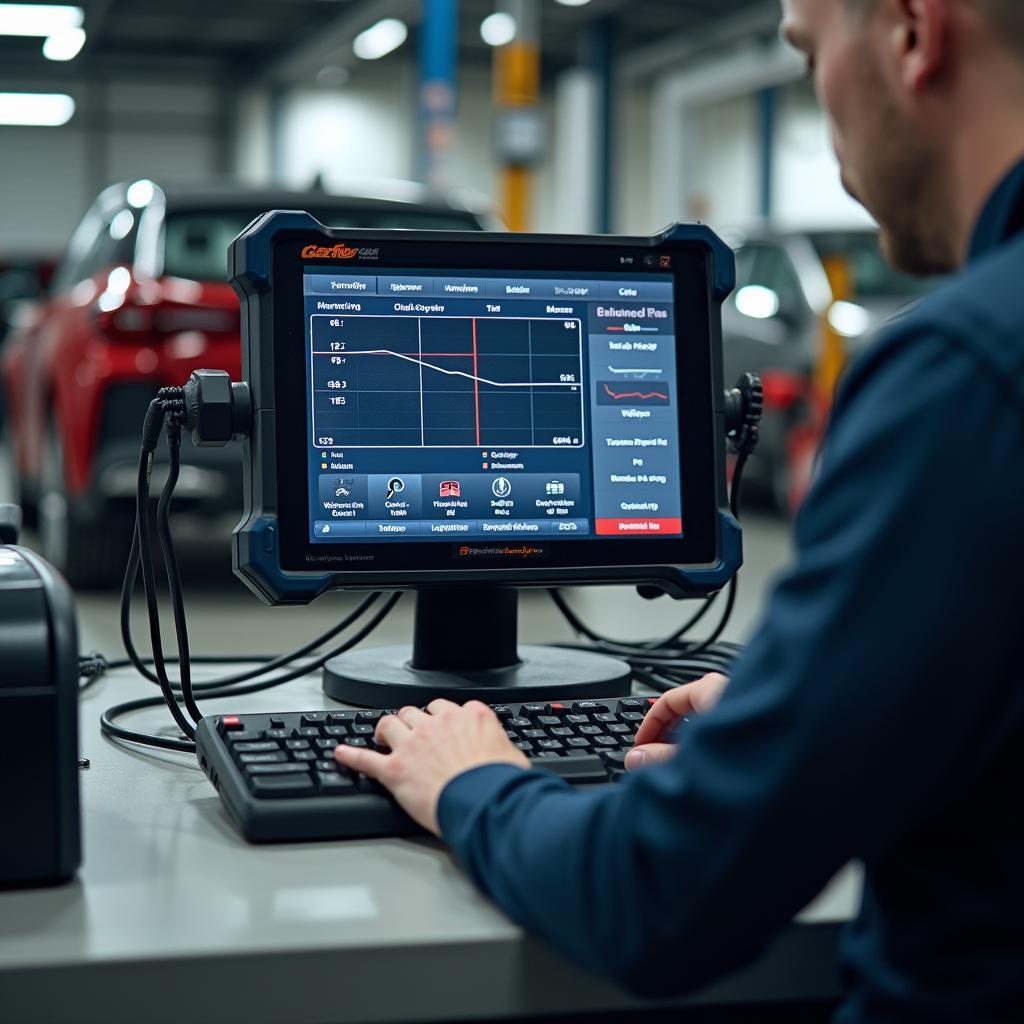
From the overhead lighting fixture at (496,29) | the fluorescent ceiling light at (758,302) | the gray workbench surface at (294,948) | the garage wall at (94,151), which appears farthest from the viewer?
the garage wall at (94,151)

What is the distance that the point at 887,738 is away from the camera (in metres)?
0.67

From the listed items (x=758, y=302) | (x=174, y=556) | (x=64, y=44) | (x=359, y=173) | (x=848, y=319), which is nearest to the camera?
(x=174, y=556)

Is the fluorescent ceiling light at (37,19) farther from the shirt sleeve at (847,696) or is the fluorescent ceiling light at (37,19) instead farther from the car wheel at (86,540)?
the shirt sleeve at (847,696)

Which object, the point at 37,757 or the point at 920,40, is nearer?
the point at 920,40

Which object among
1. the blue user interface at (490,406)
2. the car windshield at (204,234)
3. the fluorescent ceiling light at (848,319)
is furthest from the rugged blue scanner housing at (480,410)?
the fluorescent ceiling light at (848,319)

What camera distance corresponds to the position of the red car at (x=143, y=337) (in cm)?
423

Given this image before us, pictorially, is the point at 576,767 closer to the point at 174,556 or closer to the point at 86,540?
the point at 174,556

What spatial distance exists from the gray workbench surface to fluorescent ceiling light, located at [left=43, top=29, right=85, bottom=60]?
1702 cm

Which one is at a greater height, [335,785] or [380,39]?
[380,39]

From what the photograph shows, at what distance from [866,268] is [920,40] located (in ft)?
24.9

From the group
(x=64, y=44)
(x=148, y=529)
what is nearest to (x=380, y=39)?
(x=64, y=44)

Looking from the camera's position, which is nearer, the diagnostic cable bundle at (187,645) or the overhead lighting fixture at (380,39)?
the diagnostic cable bundle at (187,645)

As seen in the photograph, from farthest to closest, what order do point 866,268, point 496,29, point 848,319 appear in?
point 496,29
point 866,268
point 848,319

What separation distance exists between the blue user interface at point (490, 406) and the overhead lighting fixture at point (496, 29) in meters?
15.2
